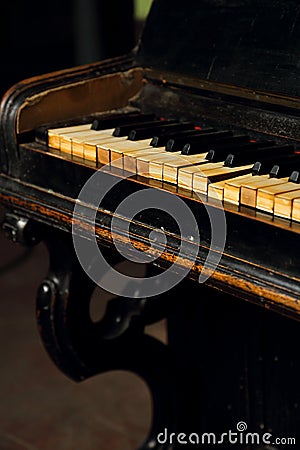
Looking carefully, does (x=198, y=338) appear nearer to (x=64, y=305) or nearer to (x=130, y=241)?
(x=64, y=305)

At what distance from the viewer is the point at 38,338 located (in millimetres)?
3488

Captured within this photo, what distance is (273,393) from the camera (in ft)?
7.05

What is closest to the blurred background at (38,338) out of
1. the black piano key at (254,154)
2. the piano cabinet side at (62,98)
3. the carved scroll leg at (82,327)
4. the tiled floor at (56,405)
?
the tiled floor at (56,405)

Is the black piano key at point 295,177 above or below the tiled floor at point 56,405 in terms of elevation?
above

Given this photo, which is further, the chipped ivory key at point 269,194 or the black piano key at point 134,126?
the black piano key at point 134,126

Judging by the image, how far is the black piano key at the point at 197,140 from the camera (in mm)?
1741

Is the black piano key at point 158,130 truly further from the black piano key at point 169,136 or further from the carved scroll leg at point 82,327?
the carved scroll leg at point 82,327

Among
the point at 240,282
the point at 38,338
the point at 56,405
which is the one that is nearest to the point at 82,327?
the point at 240,282

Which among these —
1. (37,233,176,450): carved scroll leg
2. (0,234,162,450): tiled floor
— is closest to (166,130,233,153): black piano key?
(37,233,176,450): carved scroll leg

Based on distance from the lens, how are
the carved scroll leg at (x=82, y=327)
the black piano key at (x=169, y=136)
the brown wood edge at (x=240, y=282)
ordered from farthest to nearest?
the carved scroll leg at (x=82, y=327)
the black piano key at (x=169, y=136)
the brown wood edge at (x=240, y=282)

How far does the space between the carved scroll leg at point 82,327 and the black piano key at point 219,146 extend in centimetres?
49

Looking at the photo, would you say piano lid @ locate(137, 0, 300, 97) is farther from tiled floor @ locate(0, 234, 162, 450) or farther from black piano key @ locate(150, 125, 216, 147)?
tiled floor @ locate(0, 234, 162, 450)

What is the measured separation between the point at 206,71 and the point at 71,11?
3464 mm

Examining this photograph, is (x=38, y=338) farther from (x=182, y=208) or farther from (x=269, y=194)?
(x=269, y=194)
